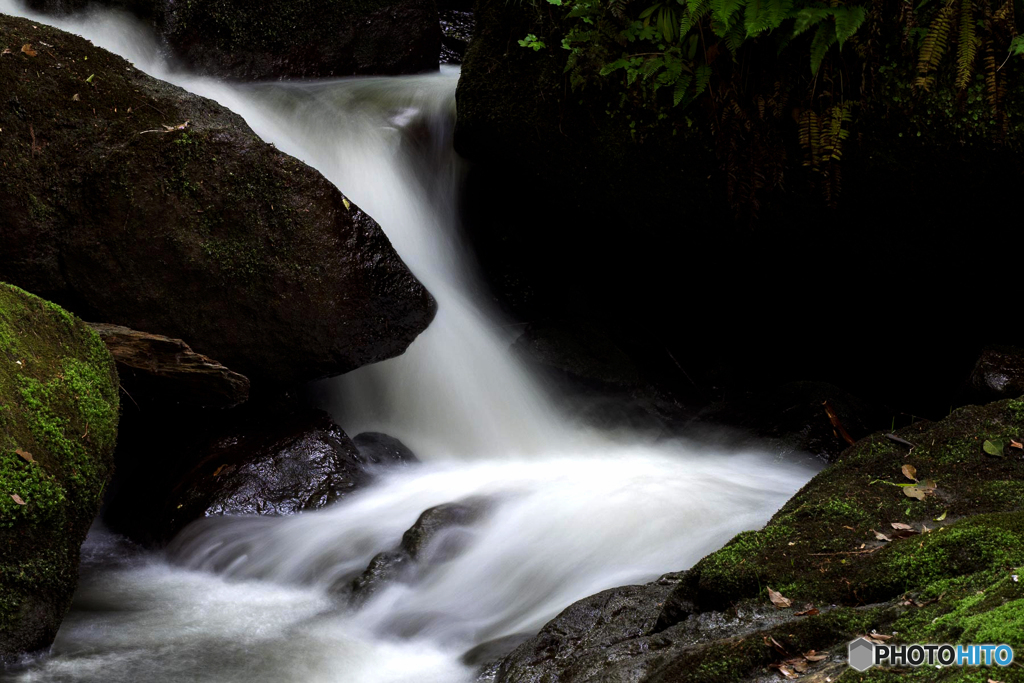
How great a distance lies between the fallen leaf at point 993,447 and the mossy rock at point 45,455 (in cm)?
384

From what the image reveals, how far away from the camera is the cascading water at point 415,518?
374 cm

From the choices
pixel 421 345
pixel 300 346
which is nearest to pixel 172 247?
pixel 300 346

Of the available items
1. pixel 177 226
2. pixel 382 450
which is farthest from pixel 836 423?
pixel 177 226

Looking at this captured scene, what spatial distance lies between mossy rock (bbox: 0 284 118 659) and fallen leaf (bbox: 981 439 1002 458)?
12.6 ft

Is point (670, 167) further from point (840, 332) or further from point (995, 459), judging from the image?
point (995, 459)

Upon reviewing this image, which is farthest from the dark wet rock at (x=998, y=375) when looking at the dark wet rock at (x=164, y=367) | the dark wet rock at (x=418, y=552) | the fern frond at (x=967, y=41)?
the dark wet rock at (x=164, y=367)

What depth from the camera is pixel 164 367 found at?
5.05 meters

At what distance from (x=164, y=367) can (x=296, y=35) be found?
4.83 m

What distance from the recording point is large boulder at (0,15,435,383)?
5.21 m

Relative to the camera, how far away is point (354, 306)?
559 centimetres

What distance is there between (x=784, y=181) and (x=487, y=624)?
3.39 metres

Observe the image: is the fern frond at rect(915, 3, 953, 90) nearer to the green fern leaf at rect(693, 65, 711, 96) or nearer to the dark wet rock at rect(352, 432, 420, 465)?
the green fern leaf at rect(693, 65, 711, 96)

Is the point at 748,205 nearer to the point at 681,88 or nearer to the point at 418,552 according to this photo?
the point at 681,88

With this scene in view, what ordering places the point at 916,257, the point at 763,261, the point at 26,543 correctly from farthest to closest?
the point at 763,261 < the point at 916,257 < the point at 26,543
